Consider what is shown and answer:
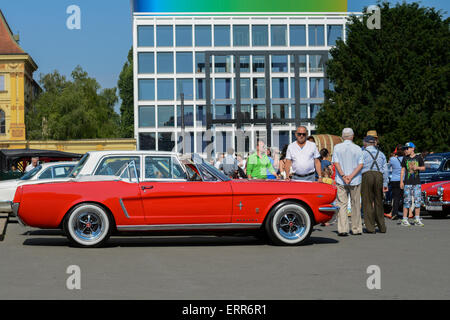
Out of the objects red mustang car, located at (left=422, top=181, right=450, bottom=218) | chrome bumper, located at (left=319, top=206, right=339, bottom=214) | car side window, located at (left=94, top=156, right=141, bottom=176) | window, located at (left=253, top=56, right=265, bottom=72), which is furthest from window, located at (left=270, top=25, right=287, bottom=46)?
chrome bumper, located at (left=319, top=206, right=339, bottom=214)

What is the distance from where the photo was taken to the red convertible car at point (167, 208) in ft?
38.8

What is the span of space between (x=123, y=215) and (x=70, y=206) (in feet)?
2.61

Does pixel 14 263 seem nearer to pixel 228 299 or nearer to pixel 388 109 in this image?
pixel 228 299

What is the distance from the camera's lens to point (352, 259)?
10.1 metres

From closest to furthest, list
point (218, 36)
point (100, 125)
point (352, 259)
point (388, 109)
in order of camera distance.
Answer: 1. point (352, 259)
2. point (388, 109)
3. point (218, 36)
4. point (100, 125)

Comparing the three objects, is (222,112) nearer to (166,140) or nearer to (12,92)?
(166,140)

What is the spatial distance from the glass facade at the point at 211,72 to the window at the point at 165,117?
10cm

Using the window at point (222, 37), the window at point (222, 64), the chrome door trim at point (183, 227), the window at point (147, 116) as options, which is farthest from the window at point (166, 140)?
the chrome door trim at point (183, 227)

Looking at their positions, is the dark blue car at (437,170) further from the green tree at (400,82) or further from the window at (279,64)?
the window at (279,64)

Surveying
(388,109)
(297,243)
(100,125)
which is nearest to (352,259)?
(297,243)

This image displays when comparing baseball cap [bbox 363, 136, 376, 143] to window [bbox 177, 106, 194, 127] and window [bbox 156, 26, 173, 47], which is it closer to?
window [bbox 177, 106, 194, 127]

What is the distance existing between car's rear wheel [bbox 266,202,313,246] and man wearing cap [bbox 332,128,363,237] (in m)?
1.90

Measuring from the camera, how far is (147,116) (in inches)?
3105

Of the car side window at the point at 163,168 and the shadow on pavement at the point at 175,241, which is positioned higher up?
the car side window at the point at 163,168
